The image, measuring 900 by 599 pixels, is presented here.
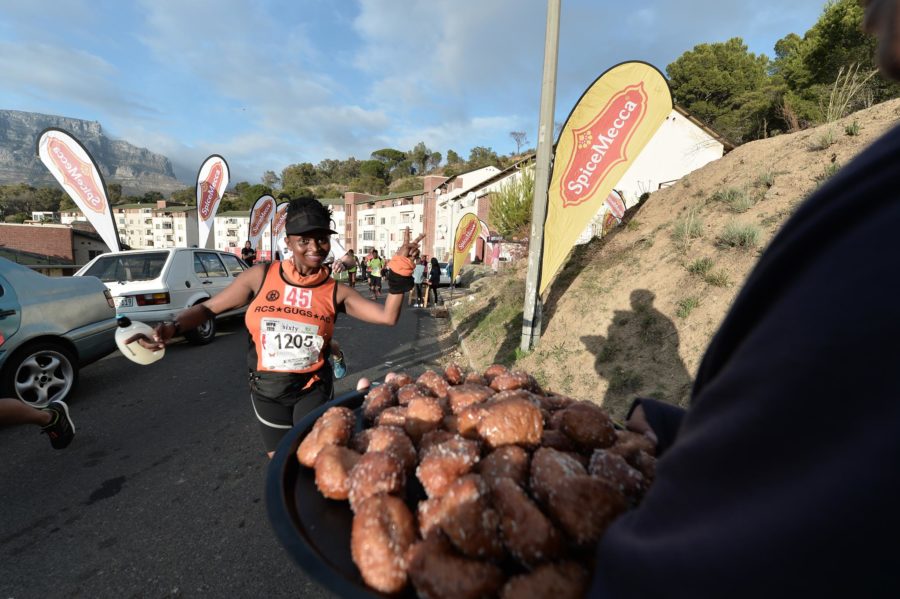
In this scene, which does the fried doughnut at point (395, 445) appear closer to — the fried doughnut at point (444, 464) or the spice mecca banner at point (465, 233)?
the fried doughnut at point (444, 464)

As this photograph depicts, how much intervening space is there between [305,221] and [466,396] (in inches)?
60.7

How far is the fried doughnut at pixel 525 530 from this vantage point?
3.30ft

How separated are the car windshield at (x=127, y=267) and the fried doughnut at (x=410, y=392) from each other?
25.0ft

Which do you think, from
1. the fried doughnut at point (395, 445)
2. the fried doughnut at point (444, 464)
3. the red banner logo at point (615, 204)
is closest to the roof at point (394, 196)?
the red banner logo at point (615, 204)

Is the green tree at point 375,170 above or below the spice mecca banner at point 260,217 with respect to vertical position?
above

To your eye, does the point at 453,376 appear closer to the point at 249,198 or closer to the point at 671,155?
the point at 671,155

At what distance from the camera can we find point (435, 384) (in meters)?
2.04

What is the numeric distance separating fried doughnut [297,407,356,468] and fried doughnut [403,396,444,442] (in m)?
0.24

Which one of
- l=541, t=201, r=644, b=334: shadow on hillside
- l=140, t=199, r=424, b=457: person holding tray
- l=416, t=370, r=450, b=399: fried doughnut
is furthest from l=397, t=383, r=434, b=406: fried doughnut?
l=541, t=201, r=644, b=334: shadow on hillside

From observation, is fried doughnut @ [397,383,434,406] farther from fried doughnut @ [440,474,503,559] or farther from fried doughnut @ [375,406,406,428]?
fried doughnut @ [440,474,503,559]

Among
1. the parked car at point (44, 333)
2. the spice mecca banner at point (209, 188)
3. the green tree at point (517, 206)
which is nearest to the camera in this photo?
the parked car at point (44, 333)

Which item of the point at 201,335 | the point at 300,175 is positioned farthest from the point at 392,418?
the point at 300,175

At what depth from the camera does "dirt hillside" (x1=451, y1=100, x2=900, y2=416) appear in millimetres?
4555

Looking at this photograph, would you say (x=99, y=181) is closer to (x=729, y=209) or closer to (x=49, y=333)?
(x=49, y=333)
